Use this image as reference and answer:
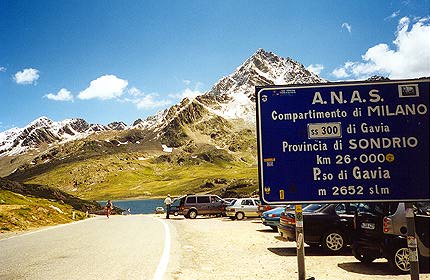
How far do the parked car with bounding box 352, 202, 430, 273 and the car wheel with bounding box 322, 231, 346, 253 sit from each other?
183 centimetres

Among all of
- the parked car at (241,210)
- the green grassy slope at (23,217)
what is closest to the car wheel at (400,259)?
the green grassy slope at (23,217)

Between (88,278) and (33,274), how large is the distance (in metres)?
1.61

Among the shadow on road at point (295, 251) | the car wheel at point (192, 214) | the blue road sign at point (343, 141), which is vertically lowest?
the car wheel at point (192, 214)

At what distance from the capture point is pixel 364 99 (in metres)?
6.89

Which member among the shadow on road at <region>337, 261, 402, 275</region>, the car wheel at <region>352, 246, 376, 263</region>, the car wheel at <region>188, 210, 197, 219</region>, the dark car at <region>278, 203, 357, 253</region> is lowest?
the car wheel at <region>188, 210, 197, 219</region>

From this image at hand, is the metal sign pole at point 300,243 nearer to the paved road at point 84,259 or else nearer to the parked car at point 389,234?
the paved road at point 84,259

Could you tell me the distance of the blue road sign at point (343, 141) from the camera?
21.6 ft

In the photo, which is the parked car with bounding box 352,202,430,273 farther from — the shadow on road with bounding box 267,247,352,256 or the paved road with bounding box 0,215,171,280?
the paved road with bounding box 0,215,171,280

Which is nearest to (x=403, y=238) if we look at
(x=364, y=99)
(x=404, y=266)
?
(x=404, y=266)

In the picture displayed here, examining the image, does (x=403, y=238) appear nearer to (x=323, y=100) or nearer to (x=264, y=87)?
(x=323, y=100)

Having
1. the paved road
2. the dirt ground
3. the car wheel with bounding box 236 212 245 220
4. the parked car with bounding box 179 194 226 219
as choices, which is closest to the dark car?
the dirt ground

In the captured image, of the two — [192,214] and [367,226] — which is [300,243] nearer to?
[367,226]

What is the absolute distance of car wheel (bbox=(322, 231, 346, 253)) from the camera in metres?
13.3

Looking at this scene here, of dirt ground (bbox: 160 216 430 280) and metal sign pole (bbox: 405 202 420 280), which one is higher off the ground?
metal sign pole (bbox: 405 202 420 280)
